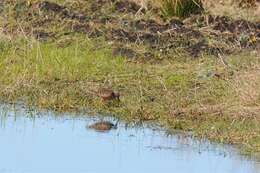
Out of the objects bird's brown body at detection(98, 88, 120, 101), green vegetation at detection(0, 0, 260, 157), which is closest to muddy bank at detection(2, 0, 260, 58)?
green vegetation at detection(0, 0, 260, 157)

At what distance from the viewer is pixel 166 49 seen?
1082 cm

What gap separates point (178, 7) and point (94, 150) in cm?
446

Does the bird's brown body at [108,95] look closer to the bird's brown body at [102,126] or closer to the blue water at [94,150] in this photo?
the blue water at [94,150]

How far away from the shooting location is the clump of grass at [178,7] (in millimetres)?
11852

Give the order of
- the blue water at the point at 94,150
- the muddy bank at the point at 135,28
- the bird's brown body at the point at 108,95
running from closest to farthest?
the blue water at the point at 94,150, the bird's brown body at the point at 108,95, the muddy bank at the point at 135,28

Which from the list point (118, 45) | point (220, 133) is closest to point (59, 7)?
point (118, 45)

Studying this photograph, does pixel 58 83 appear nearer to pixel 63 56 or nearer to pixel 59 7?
pixel 63 56

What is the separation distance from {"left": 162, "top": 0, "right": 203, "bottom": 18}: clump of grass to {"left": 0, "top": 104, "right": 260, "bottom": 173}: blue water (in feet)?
11.6

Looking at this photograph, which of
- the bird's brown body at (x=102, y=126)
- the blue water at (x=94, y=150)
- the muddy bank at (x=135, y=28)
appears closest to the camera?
the blue water at (x=94, y=150)

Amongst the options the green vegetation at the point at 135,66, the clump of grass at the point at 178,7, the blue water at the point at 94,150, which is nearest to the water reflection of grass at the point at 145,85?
the green vegetation at the point at 135,66

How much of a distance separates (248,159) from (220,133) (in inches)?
24.9

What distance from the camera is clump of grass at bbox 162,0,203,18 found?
38.9 ft

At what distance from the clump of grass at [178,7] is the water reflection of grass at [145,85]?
4.30 feet

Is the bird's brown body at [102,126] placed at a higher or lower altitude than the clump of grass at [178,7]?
lower
